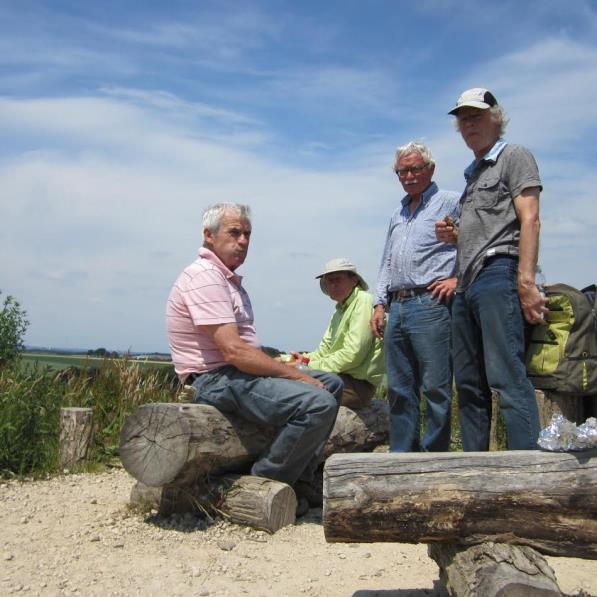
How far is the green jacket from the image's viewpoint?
557 centimetres

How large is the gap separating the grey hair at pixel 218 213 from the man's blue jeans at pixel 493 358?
1651 mm

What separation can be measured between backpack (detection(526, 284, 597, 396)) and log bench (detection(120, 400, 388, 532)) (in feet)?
5.92

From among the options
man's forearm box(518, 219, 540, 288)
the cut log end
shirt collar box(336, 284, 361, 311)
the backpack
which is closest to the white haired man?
the cut log end

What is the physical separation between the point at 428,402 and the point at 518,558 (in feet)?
5.68

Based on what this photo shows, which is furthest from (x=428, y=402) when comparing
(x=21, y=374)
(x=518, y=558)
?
(x=21, y=374)

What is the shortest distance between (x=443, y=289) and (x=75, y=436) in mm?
3420

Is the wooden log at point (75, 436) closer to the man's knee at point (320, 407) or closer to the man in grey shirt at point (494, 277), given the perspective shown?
the man's knee at point (320, 407)

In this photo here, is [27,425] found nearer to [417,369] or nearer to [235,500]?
[235,500]

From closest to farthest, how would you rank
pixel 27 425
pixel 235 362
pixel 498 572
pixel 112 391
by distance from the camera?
pixel 498 572, pixel 235 362, pixel 27 425, pixel 112 391

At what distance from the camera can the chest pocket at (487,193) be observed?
4004 millimetres

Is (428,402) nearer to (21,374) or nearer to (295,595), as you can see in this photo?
(295,595)

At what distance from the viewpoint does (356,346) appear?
5559mm

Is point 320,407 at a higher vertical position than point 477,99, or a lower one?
lower

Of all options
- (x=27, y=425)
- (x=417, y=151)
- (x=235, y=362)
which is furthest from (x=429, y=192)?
(x=27, y=425)
